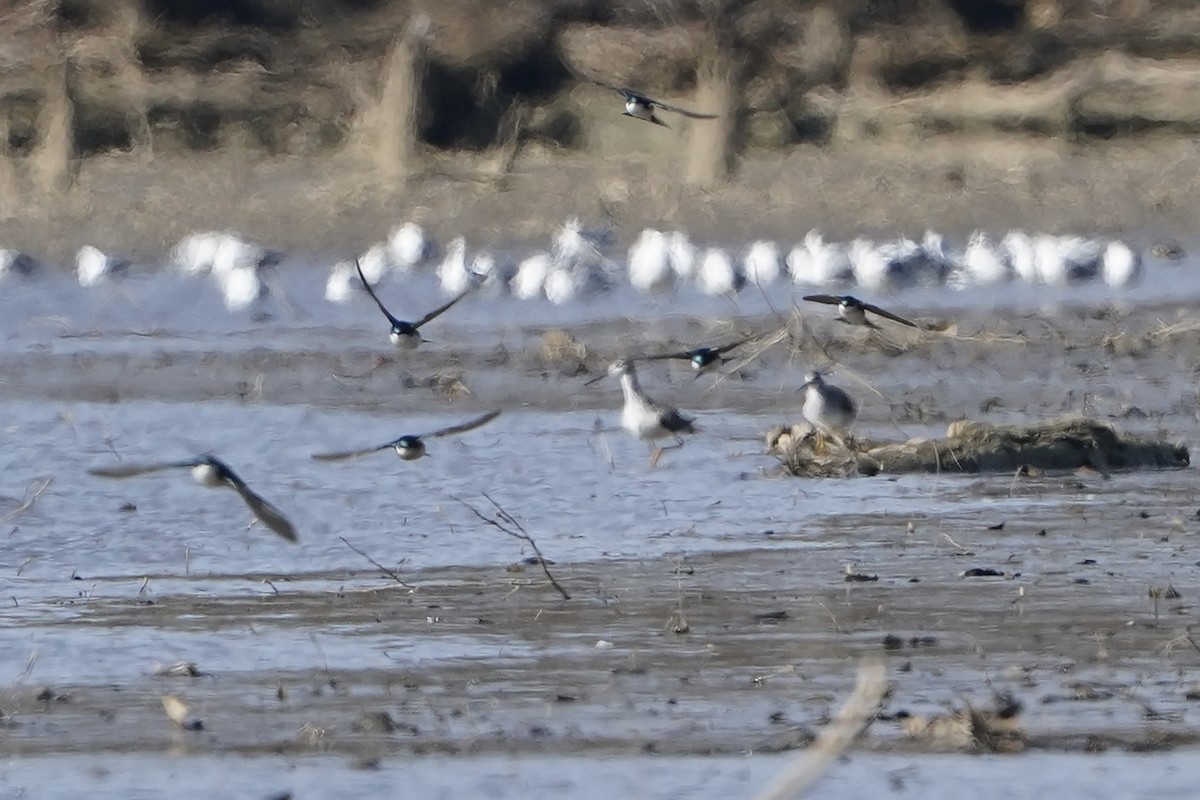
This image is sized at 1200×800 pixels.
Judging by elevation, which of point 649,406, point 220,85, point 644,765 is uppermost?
point 644,765

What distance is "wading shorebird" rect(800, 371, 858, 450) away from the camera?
9812 mm

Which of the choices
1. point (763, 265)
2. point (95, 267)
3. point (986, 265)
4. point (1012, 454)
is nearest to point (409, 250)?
point (95, 267)

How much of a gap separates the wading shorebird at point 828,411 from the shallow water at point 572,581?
1.04 feet

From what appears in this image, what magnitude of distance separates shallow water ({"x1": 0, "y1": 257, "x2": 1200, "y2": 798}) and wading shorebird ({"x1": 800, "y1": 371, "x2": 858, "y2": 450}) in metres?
0.32

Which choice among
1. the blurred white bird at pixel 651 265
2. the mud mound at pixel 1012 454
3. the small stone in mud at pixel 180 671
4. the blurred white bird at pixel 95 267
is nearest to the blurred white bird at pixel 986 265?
the blurred white bird at pixel 651 265

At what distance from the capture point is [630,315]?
53.1 feet

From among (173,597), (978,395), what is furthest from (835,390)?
(173,597)

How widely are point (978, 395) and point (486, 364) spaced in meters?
3.05

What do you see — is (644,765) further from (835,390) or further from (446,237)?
(446,237)

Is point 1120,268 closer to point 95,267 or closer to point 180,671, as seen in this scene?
point 95,267

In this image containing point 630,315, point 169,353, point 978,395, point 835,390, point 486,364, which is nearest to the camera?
point 835,390

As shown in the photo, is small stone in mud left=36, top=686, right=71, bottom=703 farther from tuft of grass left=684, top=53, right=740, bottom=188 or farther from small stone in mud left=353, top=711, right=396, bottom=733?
tuft of grass left=684, top=53, right=740, bottom=188

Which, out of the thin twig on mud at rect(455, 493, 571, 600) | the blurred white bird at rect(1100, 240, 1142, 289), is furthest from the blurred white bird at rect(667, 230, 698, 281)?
the thin twig on mud at rect(455, 493, 571, 600)

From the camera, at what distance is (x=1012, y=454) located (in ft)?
30.7
